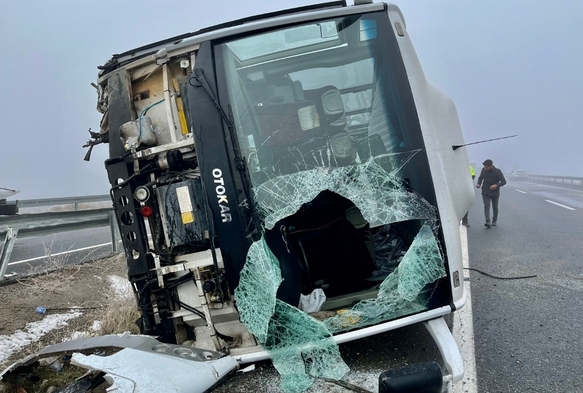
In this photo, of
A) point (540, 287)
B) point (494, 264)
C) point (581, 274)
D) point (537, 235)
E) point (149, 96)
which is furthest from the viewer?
point (537, 235)

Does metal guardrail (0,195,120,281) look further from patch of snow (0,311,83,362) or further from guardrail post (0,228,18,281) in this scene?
patch of snow (0,311,83,362)

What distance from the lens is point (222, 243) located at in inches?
95.8

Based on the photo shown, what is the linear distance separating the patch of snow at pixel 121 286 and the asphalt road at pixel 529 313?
12.5 ft

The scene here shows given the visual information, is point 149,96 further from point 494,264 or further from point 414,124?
point 494,264

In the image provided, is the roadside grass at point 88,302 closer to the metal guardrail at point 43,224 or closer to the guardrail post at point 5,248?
the guardrail post at point 5,248

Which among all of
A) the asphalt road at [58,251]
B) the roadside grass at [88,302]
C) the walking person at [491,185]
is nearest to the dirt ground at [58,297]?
the roadside grass at [88,302]

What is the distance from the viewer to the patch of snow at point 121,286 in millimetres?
4588

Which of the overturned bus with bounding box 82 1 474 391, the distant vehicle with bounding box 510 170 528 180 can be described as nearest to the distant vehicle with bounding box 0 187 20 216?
the overturned bus with bounding box 82 1 474 391

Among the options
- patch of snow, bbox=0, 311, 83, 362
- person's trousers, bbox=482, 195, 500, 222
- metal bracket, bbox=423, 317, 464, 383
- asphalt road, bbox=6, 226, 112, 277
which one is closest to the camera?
metal bracket, bbox=423, 317, 464, 383

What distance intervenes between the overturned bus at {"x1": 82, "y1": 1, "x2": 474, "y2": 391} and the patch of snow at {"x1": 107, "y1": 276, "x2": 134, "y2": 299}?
215 cm

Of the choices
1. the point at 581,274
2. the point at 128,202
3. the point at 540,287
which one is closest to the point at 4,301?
the point at 128,202

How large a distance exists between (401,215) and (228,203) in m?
1.14

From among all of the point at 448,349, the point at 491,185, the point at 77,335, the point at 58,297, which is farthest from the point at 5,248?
the point at 491,185

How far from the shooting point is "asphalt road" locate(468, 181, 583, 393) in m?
2.43
